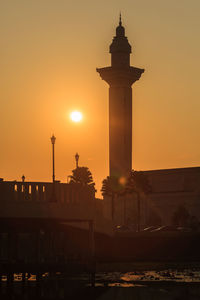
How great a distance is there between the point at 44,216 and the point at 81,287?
19746 millimetres

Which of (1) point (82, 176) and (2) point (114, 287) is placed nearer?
(2) point (114, 287)

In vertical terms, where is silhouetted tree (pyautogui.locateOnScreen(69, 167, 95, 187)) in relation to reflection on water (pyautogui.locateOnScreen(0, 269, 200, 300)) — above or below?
above

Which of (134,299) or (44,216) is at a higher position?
(44,216)

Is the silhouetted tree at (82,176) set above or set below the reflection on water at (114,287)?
above

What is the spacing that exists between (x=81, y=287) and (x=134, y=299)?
12347 millimetres

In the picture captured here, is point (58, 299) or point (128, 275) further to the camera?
point (128, 275)

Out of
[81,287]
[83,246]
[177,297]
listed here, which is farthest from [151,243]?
[177,297]

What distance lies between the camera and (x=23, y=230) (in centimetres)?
9525

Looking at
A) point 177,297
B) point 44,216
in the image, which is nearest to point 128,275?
point 177,297

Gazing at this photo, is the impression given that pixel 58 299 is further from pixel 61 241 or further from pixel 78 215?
pixel 61 241

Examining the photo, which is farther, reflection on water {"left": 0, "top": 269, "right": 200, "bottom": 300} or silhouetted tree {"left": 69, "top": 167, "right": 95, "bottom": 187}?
silhouetted tree {"left": 69, "top": 167, "right": 95, "bottom": 187}

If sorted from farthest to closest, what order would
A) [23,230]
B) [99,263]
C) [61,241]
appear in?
1. [99,263]
2. [61,241]
3. [23,230]

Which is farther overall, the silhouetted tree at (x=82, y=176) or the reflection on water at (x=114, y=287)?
the silhouetted tree at (x=82, y=176)

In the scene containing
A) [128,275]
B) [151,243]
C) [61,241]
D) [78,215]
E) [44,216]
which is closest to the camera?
[44,216]
